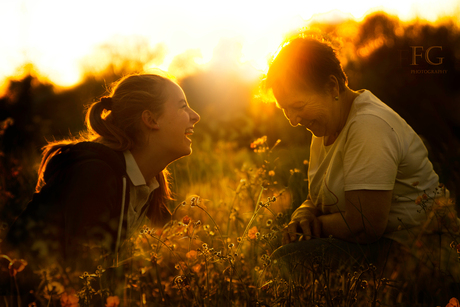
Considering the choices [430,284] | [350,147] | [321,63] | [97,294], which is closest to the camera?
[97,294]

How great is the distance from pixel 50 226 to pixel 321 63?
6.23 feet

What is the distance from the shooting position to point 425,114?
6895 mm

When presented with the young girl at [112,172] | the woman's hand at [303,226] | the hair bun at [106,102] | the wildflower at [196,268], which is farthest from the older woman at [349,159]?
the hair bun at [106,102]

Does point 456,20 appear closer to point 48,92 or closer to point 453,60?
point 453,60

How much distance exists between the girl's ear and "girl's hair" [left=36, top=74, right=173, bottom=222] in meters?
0.04

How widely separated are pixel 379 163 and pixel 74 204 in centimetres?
174

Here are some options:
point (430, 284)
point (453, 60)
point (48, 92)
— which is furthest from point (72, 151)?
point (48, 92)

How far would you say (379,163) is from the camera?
225 centimetres

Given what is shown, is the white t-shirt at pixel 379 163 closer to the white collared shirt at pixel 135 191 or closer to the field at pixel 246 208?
the field at pixel 246 208

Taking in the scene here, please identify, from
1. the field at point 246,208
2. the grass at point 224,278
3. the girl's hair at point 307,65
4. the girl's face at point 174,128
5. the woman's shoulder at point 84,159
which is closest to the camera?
the grass at point 224,278

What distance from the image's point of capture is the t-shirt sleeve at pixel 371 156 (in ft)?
7.39

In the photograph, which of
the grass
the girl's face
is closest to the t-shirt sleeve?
the grass

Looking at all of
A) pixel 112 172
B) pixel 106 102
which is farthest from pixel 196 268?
pixel 106 102

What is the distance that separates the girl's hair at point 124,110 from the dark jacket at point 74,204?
1.15ft
